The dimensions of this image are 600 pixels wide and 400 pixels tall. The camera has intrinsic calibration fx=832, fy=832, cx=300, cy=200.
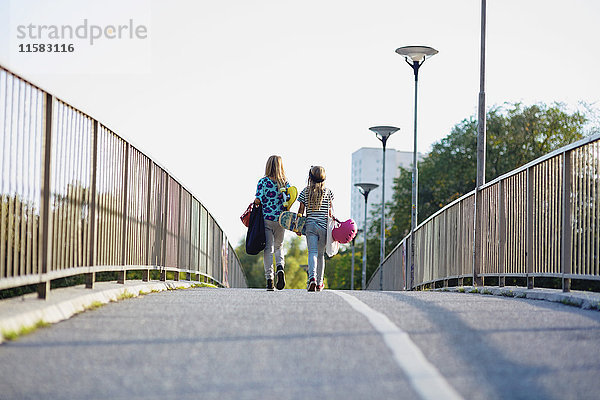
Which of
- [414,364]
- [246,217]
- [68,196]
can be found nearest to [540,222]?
[246,217]

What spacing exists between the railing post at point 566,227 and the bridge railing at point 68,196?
5.04 metres

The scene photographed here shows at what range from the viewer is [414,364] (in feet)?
15.7

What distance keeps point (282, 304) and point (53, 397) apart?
4.17 metres

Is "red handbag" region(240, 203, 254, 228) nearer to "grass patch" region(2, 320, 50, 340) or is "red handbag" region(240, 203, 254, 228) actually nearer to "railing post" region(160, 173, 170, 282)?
"railing post" region(160, 173, 170, 282)

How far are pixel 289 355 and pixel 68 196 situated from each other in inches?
126

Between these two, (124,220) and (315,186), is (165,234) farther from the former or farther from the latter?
(124,220)

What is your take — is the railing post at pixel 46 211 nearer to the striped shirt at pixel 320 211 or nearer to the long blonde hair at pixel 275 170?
the long blonde hair at pixel 275 170

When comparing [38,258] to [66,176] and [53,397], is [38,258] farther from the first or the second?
[53,397]

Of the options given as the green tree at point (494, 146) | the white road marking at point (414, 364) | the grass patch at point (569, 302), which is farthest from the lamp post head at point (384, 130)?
the white road marking at point (414, 364)

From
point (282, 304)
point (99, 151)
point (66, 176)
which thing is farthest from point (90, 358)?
point (99, 151)

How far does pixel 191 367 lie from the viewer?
471 centimetres

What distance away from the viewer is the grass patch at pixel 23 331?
5.30 m

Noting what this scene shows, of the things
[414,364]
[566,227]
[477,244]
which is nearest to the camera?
[414,364]

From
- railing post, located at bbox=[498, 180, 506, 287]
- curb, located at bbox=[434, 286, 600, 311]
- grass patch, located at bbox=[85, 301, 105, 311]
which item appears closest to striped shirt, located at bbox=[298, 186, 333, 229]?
curb, located at bbox=[434, 286, 600, 311]
